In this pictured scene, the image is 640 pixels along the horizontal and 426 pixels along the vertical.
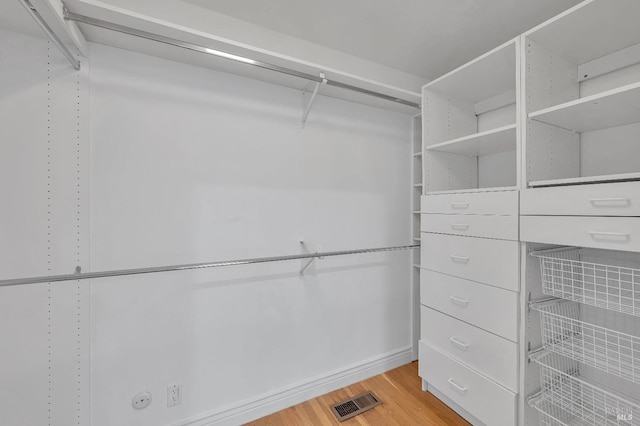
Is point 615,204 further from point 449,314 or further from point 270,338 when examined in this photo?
point 270,338

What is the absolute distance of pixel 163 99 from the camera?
1425 mm

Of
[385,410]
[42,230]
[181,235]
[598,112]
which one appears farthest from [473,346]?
[42,230]

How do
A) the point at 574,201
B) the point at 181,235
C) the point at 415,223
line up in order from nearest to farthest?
the point at 574,201 → the point at 181,235 → the point at 415,223

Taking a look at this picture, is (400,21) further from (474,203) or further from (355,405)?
(355,405)

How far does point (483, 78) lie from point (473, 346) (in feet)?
5.40

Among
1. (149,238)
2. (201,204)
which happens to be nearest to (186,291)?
(149,238)

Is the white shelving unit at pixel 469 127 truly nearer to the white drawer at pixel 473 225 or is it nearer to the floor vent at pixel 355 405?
the white drawer at pixel 473 225

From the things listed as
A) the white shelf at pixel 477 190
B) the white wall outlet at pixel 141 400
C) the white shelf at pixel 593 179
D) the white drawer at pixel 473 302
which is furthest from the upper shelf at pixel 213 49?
the white wall outlet at pixel 141 400

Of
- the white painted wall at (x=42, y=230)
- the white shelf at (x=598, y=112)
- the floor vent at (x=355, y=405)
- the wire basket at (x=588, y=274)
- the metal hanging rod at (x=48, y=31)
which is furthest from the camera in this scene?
the floor vent at (x=355, y=405)

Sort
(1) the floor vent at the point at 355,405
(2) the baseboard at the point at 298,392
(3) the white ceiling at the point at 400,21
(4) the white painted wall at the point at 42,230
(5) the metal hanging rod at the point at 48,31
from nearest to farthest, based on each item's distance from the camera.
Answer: (5) the metal hanging rod at the point at 48,31
(4) the white painted wall at the point at 42,230
(3) the white ceiling at the point at 400,21
(2) the baseboard at the point at 298,392
(1) the floor vent at the point at 355,405

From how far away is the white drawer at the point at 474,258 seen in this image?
132 centimetres

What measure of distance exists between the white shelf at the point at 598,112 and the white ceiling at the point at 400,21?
0.62 m

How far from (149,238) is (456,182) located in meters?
2.06

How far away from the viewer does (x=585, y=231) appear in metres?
1.06
